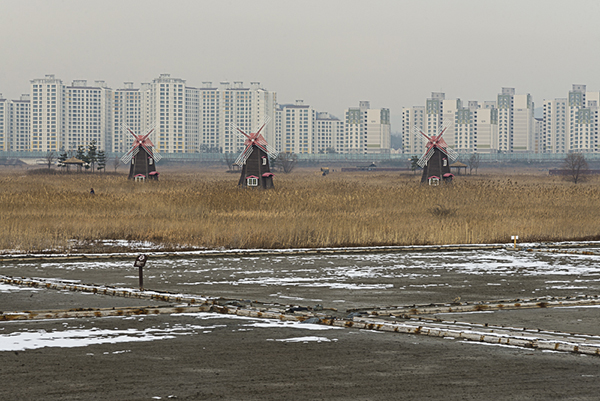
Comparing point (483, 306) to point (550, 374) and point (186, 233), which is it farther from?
point (186, 233)

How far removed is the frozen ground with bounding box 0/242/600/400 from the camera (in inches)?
255

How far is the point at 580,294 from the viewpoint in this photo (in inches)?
483

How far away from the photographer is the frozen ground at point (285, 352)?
6.48 m

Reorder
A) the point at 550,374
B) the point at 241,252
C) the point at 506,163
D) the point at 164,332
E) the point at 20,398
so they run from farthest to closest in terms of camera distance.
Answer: the point at 506,163, the point at 241,252, the point at 164,332, the point at 550,374, the point at 20,398

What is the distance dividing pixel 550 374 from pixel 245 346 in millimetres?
3323

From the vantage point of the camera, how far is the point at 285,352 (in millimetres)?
7938

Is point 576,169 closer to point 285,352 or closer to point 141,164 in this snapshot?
point 141,164

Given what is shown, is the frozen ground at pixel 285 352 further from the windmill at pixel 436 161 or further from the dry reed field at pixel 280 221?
the windmill at pixel 436 161

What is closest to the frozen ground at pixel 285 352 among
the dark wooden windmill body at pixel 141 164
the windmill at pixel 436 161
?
the windmill at pixel 436 161

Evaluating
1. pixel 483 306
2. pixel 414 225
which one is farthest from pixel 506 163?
pixel 483 306

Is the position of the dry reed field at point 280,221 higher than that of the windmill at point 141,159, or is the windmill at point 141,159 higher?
the windmill at point 141,159

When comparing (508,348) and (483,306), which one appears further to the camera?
(483,306)

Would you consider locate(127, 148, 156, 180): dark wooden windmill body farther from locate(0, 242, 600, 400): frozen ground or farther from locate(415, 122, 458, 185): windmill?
locate(0, 242, 600, 400): frozen ground

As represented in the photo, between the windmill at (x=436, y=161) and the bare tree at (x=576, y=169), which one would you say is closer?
the windmill at (x=436, y=161)
